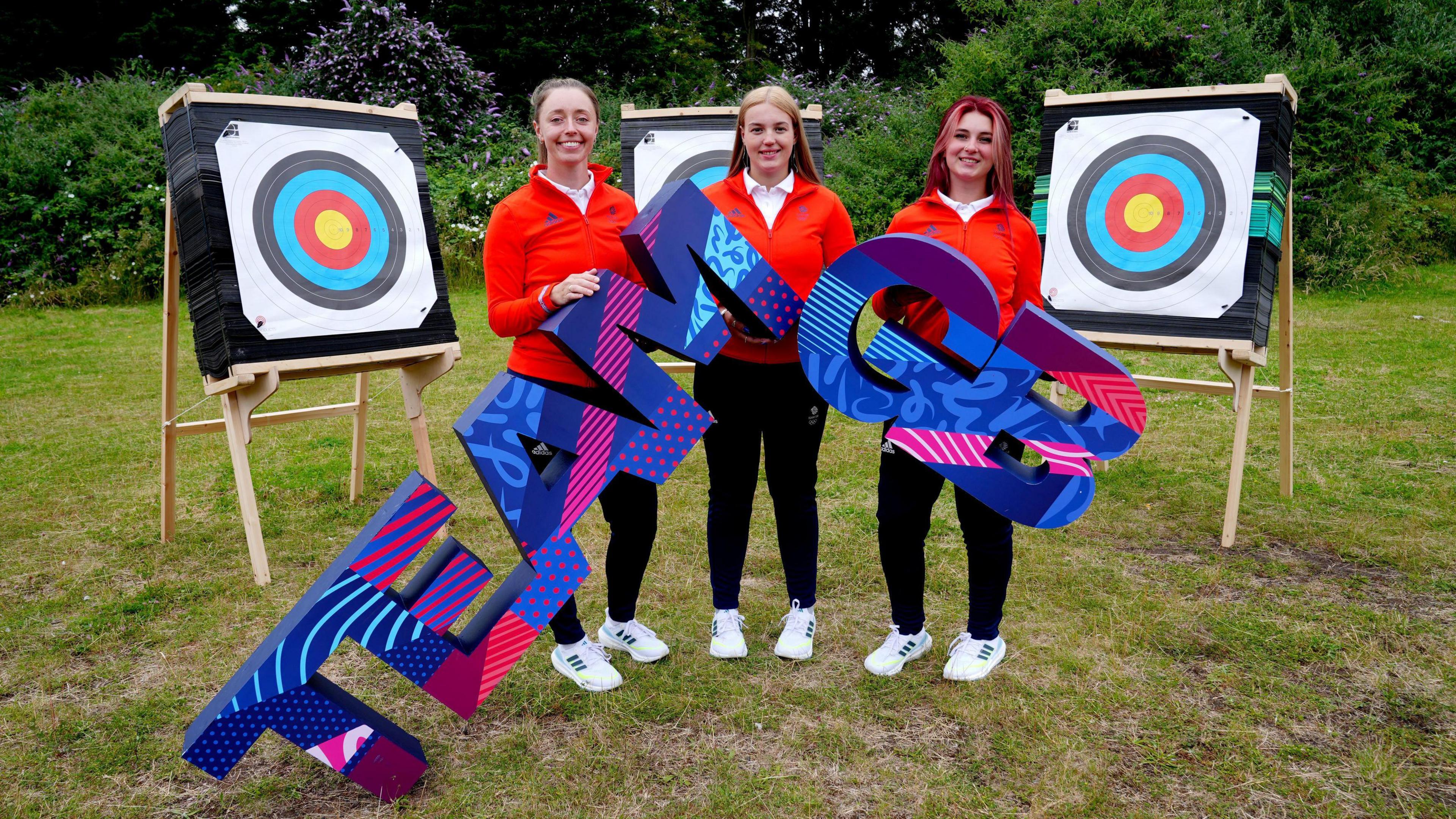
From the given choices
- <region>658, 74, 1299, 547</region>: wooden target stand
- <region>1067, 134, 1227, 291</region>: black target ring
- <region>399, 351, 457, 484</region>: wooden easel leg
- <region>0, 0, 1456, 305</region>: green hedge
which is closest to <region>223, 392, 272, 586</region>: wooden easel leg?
<region>399, 351, 457, 484</region>: wooden easel leg

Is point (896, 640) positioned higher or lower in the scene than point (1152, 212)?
lower

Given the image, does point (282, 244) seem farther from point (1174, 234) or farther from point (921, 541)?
point (1174, 234)

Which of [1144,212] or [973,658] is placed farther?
[1144,212]

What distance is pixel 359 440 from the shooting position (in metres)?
4.22

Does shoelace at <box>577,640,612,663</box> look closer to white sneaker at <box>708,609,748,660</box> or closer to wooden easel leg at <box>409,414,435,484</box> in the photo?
white sneaker at <box>708,609,748,660</box>

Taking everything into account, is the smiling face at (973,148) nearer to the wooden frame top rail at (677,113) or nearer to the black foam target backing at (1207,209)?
the black foam target backing at (1207,209)

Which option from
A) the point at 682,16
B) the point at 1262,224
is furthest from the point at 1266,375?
the point at 682,16

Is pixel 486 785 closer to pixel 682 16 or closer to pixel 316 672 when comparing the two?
pixel 316 672

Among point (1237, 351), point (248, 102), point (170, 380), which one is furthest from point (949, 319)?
point (170, 380)

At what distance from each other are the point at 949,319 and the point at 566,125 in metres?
1.13

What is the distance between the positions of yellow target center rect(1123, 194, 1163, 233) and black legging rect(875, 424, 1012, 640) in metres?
1.85

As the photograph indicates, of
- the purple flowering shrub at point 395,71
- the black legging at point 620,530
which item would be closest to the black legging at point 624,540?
the black legging at point 620,530

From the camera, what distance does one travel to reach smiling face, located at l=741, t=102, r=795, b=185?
2.41m

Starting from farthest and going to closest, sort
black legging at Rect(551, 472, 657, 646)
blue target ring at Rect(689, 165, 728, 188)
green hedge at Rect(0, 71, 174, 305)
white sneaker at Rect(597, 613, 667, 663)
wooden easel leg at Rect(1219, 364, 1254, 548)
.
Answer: green hedge at Rect(0, 71, 174, 305) → blue target ring at Rect(689, 165, 728, 188) → wooden easel leg at Rect(1219, 364, 1254, 548) → white sneaker at Rect(597, 613, 667, 663) → black legging at Rect(551, 472, 657, 646)
